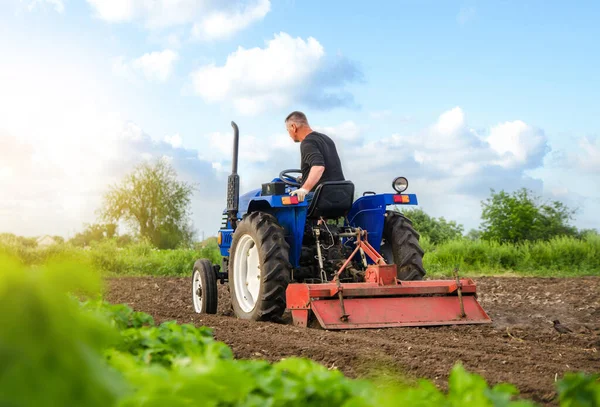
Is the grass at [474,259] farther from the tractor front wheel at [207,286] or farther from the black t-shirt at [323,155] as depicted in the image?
the black t-shirt at [323,155]

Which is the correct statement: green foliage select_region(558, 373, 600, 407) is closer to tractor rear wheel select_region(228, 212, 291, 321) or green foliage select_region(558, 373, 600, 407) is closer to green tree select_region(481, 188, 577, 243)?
tractor rear wheel select_region(228, 212, 291, 321)

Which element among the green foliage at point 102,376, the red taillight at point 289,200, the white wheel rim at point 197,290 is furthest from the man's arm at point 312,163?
the green foliage at point 102,376

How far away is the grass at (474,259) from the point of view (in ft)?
54.2

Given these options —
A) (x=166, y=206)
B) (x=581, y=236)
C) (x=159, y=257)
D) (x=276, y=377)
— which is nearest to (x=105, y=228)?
(x=166, y=206)

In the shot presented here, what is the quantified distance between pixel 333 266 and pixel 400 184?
3.72 feet

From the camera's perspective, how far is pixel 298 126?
732 centimetres

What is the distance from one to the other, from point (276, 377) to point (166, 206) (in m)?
30.1

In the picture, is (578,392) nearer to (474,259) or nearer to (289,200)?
(289,200)

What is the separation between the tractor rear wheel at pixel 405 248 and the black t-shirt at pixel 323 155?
2.63 ft

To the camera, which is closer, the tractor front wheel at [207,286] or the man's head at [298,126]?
the man's head at [298,126]

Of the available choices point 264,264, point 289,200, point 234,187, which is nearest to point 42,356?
point 289,200

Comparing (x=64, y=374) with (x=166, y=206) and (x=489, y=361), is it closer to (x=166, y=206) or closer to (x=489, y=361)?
(x=489, y=361)

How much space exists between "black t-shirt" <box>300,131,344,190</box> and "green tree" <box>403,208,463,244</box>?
51.9ft

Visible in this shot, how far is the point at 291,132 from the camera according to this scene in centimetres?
740
